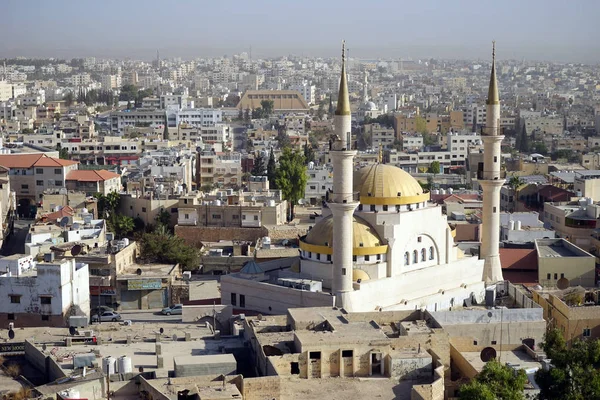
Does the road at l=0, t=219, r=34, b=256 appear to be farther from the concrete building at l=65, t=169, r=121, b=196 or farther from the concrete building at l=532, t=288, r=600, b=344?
the concrete building at l=532, t=288, r=600, b=344

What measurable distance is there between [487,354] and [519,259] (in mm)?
5635

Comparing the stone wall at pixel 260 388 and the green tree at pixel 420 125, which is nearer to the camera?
the stone wall at pixel 260 388

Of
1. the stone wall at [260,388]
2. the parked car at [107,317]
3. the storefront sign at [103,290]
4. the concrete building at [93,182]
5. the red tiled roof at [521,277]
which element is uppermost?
the concrete building at [93,182]

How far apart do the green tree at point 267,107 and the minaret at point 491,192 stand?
54675 millimetres

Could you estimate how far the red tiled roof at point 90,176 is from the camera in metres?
30.8

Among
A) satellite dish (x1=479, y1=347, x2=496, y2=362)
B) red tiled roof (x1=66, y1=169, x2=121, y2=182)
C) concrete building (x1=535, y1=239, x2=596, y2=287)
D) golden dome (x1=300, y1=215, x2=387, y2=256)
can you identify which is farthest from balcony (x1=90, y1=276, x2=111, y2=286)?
red tiled roof (x1=66, y1=169, x2=121, y2=182)

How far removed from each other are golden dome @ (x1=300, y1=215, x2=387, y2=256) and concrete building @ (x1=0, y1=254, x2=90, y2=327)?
417 centimetres

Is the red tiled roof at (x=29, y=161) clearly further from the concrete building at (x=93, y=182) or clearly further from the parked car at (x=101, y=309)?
the parked car at (x=101, y=309)

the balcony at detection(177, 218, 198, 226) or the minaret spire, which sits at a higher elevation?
the minaret spire

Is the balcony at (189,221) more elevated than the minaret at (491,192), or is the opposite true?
the minaret at (491,192)

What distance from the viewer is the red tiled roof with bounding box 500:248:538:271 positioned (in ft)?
70.5

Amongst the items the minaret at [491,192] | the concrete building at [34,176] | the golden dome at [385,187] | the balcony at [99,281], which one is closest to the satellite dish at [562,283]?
the minaret at [491,192]

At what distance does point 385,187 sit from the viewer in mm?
18516

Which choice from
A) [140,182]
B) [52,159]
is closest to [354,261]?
[140,182]
